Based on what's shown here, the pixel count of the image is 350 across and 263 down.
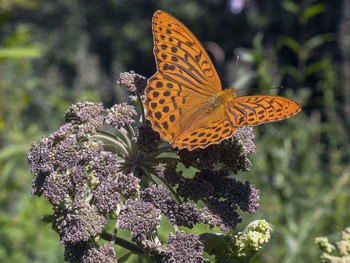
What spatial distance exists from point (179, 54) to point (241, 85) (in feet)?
8.75

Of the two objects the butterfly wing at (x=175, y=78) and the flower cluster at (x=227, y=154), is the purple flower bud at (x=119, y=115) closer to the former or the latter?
the butterfly wing at (x=175, y=78)

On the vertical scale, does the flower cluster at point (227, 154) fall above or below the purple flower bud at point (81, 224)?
above

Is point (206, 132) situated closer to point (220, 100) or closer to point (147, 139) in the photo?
point (147, 139)

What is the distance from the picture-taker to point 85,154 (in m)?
2.00

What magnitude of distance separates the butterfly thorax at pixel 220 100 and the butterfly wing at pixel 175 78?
5cm

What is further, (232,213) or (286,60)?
(286,60)

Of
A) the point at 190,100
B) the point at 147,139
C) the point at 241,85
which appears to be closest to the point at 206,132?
the point at 147,139

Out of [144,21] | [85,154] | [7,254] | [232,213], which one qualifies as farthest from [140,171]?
[144,21]

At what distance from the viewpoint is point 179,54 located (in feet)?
8.16

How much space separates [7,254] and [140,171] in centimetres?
281

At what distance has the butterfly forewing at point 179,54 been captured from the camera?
2396mm

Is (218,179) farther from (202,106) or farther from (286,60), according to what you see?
(286,60)

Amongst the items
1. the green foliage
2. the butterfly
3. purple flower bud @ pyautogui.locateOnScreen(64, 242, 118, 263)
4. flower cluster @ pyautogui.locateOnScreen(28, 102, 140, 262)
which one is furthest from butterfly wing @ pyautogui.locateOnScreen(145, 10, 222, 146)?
the green foliage

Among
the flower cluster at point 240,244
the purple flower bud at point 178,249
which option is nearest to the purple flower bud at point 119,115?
the purple flower bud at point 178,249
